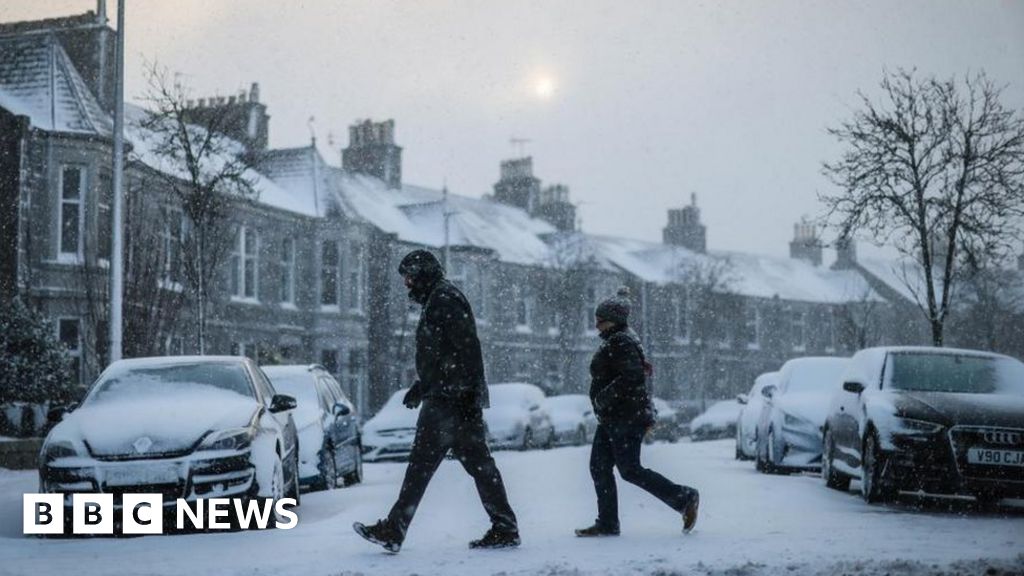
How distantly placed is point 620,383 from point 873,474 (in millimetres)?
3930

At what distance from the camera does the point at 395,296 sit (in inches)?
1866

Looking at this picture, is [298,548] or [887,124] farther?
[887,124]

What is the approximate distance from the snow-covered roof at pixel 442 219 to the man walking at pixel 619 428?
3649 cm

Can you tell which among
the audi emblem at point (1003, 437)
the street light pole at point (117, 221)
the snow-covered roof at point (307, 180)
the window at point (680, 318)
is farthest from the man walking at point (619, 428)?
the window at point (680, 318)

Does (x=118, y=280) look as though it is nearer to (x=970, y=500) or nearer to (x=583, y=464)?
(x=583, y=464)

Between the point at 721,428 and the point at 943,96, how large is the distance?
86.5 ft

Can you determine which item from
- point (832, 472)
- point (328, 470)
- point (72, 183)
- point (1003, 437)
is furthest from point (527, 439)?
point (1003, 437)

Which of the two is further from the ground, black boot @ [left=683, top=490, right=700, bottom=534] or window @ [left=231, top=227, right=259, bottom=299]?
window @ [left=231, top=227, right=259, bottom=299]

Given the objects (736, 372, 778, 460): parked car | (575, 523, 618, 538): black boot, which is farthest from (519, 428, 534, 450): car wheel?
(575, 523, 618, 538): black boot

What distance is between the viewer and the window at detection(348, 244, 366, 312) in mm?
44719

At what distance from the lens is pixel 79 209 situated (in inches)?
1273

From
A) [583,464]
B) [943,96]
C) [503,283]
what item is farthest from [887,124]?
[503,283]

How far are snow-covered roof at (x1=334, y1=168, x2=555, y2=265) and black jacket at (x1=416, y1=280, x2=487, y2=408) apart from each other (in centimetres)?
3740

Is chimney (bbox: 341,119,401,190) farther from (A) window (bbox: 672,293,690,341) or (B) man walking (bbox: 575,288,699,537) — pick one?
(B) man walking (bbox: 575,288,699,537)
